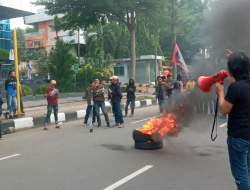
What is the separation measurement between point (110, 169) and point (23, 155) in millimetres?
2110

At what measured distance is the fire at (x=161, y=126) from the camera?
18.9ft

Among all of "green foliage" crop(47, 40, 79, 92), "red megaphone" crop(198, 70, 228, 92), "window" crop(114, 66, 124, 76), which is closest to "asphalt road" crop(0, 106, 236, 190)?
"red megaphone" crop(198, 70, 228, 92)

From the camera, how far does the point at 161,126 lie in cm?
583

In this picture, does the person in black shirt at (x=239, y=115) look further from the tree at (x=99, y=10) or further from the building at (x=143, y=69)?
the building at (x=143, y=69)

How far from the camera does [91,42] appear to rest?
1385 inches

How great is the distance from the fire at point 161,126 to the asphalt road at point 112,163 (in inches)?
14.6

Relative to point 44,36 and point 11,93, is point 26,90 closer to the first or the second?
point 11,93

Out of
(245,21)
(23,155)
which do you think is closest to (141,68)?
(245,21)

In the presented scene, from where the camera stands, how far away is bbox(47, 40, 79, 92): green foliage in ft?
69.1

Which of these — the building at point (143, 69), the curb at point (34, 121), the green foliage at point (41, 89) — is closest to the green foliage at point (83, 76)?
the green foliage at point (41, 89)

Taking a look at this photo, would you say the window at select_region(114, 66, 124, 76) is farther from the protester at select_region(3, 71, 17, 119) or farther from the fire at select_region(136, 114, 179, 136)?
the fire at select_region(136, 114, 179, 136)

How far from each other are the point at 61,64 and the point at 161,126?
1672cm

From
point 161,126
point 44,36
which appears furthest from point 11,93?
point 44,36

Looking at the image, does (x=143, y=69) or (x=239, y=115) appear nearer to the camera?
(x=239, y=115)
